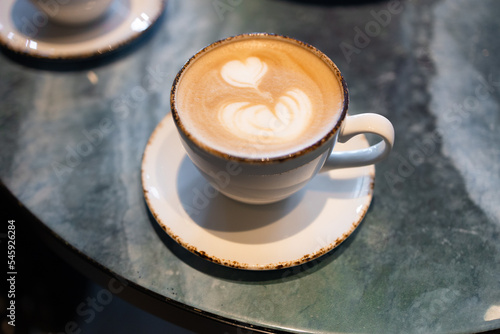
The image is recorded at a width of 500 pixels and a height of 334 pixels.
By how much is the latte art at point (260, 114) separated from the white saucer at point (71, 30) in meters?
0.38

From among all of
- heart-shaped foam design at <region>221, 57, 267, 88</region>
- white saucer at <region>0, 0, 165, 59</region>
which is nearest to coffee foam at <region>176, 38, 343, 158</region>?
heart-shaped foam design at <region>221, 57, 267, 88</region>

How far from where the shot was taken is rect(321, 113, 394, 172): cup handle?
1.93ft

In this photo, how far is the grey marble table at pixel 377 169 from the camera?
613mm

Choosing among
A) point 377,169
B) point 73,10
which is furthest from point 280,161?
point 73,10

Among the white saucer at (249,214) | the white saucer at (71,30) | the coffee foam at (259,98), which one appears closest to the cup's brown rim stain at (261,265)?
the white saucer at (249,214)

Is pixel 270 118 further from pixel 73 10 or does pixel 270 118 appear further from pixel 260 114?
pixel 73 10

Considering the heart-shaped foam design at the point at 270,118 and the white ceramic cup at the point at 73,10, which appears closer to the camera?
the heart-shaped foam design at the point at 270,118

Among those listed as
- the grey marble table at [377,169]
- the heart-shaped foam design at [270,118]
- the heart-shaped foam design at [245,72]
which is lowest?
the grey marble table at [377,169]

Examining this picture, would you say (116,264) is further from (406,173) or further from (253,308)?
(406,173)

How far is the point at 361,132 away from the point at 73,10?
689 millimetres

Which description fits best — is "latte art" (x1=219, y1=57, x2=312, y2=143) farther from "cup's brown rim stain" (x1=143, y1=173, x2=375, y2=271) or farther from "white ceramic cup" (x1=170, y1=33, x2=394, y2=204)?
"cup's brown rim stain" (x1=143, y1=173, x2=375, y2=271)

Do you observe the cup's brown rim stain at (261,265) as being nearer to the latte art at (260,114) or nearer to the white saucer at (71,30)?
the latte art at (260,114)

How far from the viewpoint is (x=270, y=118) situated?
610mm

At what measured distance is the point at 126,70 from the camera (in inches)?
35.6
